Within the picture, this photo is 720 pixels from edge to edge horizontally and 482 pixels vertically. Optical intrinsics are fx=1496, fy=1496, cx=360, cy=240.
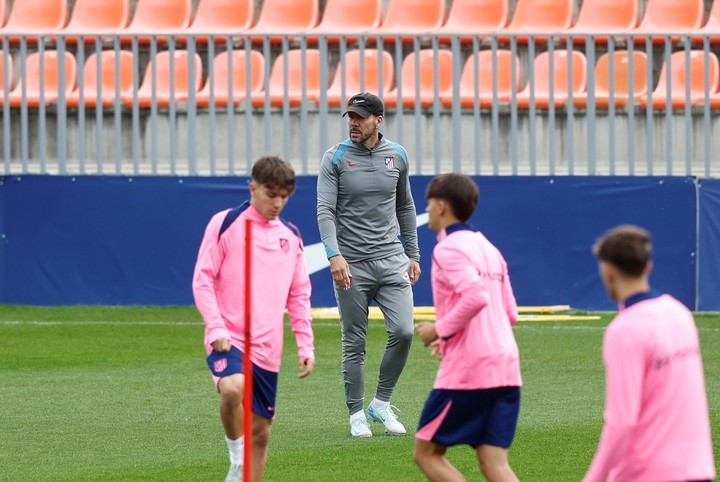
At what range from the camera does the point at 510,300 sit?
5660 mm

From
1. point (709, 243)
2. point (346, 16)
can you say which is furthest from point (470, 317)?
point (346, 16)

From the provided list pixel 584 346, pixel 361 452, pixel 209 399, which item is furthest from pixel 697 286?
pixel 361 452

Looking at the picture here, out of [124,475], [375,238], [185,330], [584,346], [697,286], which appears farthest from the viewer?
[697,286]

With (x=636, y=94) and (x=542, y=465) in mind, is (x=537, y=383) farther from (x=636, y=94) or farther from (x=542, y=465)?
(x=636, y=94)

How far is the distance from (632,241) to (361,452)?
3839mm

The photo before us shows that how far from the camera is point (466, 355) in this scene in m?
5.45

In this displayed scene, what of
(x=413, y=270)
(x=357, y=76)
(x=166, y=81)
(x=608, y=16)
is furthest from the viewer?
(x=608, y=16)

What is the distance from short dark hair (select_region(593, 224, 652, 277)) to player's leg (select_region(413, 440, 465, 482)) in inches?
63.5

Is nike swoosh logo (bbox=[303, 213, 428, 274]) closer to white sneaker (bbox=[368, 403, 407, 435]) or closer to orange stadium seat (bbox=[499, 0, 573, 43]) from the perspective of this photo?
orange stadium seat (bbox=[499, 0, 573, 43])

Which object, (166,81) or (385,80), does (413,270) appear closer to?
(166,81)

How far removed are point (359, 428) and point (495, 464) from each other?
9.33ft

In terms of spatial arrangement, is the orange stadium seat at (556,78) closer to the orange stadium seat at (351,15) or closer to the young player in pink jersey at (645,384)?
the orange stadium seat at (351,15)

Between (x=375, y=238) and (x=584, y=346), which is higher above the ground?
(x=375, y=238)

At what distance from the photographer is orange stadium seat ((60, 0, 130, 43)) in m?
20.2
